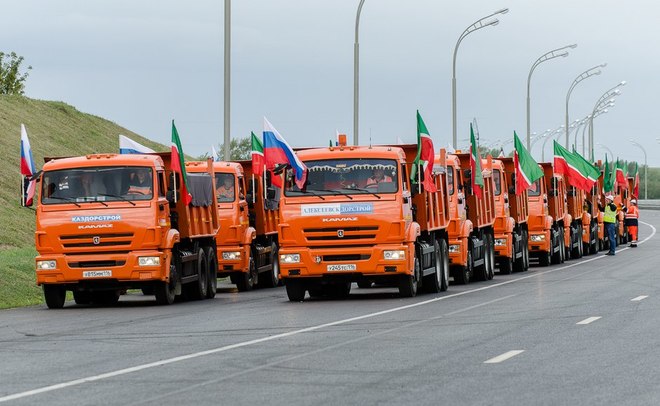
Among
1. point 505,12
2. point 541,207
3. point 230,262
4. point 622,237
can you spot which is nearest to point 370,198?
point 230,262

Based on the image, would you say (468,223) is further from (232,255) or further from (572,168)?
(572,168)

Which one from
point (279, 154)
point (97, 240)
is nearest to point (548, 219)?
point (279, 154)

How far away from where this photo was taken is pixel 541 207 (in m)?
42.2

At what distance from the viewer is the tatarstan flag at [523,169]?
38406mm

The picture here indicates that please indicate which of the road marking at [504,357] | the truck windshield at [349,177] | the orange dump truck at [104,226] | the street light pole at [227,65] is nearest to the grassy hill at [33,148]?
the orange dump truck at [104,226]

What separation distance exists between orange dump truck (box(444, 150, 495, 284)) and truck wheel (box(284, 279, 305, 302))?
5.62 m

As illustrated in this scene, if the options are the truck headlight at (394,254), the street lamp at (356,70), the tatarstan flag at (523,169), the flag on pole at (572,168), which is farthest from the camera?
the flag on pole at (572,168)

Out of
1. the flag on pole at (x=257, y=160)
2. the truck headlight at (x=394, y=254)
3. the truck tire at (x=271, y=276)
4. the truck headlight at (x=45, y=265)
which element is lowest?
the truck tire at (x=271, y=276)

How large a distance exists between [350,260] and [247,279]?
26.0 feet

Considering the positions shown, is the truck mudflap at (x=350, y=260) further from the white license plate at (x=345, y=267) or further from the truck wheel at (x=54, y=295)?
the truck wheel at (x=54, y=295)

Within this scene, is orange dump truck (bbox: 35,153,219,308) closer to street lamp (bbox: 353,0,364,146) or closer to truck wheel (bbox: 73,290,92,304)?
truck wheel (bbox: 73,290,92,304)

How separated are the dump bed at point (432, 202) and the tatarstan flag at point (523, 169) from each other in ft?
27.0

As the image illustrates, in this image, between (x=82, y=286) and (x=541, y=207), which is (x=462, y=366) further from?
(x=541, y=207)

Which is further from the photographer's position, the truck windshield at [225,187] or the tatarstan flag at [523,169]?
the tatarstan flag at [523,169]
